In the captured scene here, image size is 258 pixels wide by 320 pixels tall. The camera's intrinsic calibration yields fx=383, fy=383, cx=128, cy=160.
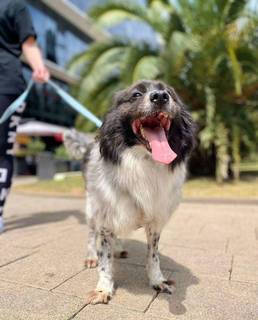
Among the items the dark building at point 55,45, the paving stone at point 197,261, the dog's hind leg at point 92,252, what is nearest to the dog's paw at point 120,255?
the dog's hind leg at point 92,252

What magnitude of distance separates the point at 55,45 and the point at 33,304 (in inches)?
968

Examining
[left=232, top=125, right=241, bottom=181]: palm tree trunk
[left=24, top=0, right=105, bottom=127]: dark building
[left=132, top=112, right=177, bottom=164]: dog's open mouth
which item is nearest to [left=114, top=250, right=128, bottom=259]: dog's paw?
[left=132, top=112, right=177, bottom=164]: dog's open mouth

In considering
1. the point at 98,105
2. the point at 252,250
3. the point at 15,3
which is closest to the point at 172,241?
the point at 252,250

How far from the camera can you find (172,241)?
478cm

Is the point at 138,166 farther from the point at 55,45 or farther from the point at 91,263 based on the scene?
the point at 55,45

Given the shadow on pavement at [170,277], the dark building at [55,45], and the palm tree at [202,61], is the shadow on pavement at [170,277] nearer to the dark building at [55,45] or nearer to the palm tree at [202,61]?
the palm tree at [202,61]

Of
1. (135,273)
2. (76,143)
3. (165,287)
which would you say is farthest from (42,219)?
(165,287)

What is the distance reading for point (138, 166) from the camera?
9.46 feet

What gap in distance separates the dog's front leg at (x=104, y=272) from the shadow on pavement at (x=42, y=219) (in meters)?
2.40

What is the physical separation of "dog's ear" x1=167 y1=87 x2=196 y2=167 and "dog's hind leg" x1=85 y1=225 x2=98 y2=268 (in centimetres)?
129

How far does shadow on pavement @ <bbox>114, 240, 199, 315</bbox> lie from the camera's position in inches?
115

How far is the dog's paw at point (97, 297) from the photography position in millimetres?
2809

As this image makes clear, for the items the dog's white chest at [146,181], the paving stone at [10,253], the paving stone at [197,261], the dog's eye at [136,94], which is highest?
the dog's eye at [136,94]

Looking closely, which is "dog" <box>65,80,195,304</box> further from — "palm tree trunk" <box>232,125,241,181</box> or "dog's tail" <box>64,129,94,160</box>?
"palm tree trunk" <box>232,125,241,181</box>
